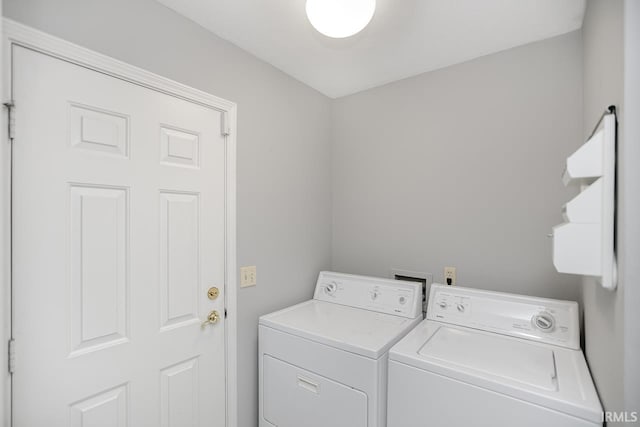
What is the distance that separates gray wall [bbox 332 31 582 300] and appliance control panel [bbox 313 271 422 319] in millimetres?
227

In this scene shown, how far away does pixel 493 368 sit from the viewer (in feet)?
3.90

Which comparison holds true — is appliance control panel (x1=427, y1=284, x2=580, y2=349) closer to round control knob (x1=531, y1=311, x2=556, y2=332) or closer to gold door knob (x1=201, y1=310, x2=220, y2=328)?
round control knob (x1=531, y1=311, x2=556, y2=332)

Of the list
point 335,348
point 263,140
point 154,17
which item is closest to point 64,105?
point 154,17

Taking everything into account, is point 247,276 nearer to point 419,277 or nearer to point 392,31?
point 419,277

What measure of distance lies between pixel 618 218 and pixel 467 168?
1.09 m

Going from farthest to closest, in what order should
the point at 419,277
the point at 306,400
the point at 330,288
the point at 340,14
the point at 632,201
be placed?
the point at 330,288 → the point at 419,277 → the point at 306,400 → the point at 340,14 → the point at 632,201

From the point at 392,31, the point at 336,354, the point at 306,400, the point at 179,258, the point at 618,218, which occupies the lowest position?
the point at 306,400

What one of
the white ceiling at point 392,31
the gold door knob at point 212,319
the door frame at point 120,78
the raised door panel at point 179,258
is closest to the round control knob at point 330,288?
the door frame at point 120,78

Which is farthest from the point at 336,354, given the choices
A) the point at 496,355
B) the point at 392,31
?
the point at 392,31

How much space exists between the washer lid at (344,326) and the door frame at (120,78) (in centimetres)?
31

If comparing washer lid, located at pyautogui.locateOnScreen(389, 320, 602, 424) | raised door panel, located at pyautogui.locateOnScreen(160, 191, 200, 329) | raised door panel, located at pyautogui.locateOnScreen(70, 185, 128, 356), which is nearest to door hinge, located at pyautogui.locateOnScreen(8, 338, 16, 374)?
raised door panel, located at pyautogui.locateOnScreen(70, 185, 128, 356)

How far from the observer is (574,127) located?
5.10 ft

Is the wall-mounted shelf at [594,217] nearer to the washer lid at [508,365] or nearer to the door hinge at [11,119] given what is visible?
the washer lid at [508,365]

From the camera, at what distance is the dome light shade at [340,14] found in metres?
1.14
